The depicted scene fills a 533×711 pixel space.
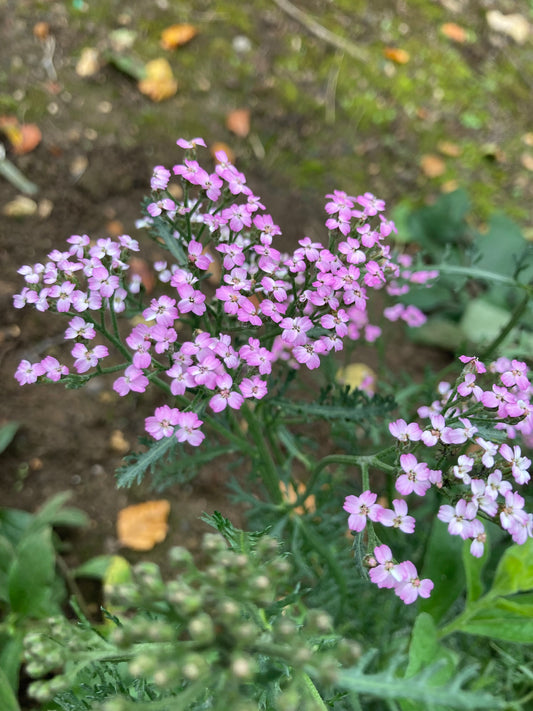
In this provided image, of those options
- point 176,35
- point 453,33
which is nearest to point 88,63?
point 176,35

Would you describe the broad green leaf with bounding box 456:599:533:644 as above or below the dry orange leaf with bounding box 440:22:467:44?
below

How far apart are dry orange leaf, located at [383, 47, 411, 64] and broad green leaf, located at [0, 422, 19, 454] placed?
255 cm

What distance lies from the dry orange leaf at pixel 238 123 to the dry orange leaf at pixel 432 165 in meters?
0.88

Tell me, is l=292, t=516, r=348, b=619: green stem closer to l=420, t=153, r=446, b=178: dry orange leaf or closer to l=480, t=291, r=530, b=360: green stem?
l=480, t=291, r=530, b=360: green stem

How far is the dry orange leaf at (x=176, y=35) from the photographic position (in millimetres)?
3137

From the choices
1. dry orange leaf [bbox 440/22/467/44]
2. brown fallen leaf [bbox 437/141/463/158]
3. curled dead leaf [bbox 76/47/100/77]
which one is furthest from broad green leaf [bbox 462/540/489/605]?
dry orange leaf [bbox 440/22/467/44]

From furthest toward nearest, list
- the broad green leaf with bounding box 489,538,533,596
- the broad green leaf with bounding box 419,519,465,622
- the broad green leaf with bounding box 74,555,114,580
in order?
1. the broad green leaf with bounding box 74,555,114,580
2. the broad green leaf with bounding box 419,519,465,622
3. the broad green leaf with bounding box 489,538,533,596

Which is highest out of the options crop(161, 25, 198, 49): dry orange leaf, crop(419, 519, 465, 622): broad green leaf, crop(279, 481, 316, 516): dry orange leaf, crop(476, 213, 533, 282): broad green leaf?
crop(161, 25, 198, 49): dry orange leaf

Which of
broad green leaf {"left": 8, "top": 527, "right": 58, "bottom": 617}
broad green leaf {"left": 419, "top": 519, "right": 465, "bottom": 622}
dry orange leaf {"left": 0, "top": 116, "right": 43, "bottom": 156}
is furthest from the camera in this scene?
dry orange leaf {"left": 0, "top": 116, "right": 43, "bottom": 156}

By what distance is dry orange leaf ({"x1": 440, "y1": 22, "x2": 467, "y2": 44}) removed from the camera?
3475 mm

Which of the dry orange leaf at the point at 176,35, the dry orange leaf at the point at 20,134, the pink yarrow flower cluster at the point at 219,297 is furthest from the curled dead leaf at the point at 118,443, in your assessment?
the dry orange leaf at the point at 176,35

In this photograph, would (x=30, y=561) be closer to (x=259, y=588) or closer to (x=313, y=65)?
(x=259, y=588)

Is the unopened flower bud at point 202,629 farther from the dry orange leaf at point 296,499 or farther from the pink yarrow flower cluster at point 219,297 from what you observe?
the dry orange leaf at point 296,499

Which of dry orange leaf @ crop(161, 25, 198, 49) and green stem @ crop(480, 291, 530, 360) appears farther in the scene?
dry orange leaf @ crop(161, 25, 198, 49)
